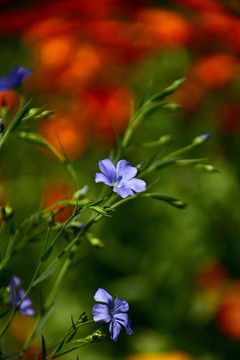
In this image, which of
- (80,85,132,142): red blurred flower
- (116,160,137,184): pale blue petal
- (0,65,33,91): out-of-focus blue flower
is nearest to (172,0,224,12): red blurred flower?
(80,85,132,142): red blurred flower

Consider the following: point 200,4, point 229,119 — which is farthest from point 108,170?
point 229,119

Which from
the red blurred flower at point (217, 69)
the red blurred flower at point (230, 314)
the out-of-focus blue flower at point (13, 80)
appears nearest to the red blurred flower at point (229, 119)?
the red blurred flower at point (217, 69)

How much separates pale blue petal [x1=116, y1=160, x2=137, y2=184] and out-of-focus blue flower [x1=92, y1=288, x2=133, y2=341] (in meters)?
0.09

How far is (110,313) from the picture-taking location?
1.35 ft

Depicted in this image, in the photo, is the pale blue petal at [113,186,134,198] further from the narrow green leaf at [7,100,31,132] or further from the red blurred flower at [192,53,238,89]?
the red blurred flower at [192,53,238,89]

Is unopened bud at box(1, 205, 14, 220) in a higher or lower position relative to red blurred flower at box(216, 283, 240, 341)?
higher

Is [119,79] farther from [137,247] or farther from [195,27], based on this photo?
[137,247]

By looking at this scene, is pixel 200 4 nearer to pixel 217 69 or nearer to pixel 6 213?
pixel 217 69

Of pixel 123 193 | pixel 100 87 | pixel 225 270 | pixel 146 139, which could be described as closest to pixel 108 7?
pixel 100 87

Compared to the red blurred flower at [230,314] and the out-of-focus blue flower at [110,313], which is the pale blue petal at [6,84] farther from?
the red blurred flower at [230,314]

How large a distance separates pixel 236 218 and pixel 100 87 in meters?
0.53

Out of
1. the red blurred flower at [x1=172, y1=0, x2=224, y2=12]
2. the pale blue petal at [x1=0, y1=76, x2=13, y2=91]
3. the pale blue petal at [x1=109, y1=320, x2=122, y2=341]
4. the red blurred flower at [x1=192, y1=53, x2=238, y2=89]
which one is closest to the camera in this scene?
the pale blue petal at [x1=109, y1=320, x2=122, y2=341]

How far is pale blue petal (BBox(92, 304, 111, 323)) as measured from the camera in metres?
0.39

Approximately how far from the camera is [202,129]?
1714 mm
